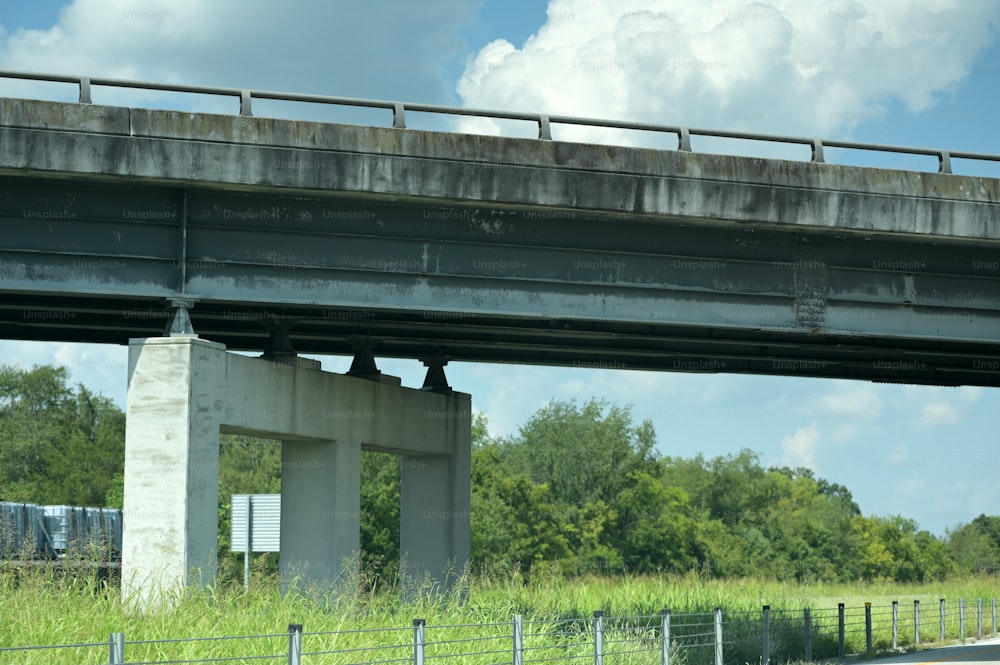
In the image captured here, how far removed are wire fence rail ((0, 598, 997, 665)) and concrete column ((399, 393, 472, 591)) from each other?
4.31 m

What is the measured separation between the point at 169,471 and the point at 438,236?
508cm

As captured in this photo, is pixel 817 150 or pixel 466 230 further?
pixel 817 150

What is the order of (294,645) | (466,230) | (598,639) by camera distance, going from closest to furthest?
(294,645)
(598,639)
(466,230)

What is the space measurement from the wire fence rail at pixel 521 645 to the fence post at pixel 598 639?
13mm

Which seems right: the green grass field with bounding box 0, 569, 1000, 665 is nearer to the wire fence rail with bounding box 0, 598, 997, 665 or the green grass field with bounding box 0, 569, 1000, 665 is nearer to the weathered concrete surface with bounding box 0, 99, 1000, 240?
the wire fence rail with bounding box 0, 598, 997, 665

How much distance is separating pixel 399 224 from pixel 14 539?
18.3m

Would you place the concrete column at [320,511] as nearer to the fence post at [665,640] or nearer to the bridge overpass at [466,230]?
the bridge overpass at [466,230]

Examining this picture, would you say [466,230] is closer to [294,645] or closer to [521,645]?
[521,645]

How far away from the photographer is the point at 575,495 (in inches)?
3238

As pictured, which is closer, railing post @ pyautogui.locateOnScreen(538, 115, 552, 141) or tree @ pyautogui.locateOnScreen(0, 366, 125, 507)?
railing post @ pyautogui.locateOnScreen(538, 115, 552, 141)

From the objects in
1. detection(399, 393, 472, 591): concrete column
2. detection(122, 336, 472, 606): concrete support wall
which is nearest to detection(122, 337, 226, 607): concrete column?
detection(122, 336, 472, 606): concrete support wall

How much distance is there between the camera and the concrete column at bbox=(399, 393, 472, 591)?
83.6ft

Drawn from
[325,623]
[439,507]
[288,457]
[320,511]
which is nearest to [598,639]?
[325,623]

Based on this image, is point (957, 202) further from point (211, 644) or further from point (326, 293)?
point (211, 644)
